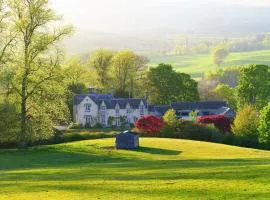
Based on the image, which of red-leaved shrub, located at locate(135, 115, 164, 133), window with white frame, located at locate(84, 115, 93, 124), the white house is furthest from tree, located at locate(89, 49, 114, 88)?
red-leaved shrub, located at locate(135, 115, 164, 133)

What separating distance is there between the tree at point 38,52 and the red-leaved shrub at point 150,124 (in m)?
25.5

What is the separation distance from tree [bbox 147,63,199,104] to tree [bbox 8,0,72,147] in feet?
216

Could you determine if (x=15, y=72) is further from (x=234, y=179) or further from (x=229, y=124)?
(x=229, y=124)

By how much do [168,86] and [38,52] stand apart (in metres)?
68.1

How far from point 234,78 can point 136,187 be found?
520 feet

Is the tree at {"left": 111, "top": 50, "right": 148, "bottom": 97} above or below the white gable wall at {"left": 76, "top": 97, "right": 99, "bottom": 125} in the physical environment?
above

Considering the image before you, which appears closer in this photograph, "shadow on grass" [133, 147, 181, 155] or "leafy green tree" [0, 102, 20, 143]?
"shadow on grass" [133, 147, 181, 155]

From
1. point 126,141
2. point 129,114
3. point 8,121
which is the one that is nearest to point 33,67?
point 8,121

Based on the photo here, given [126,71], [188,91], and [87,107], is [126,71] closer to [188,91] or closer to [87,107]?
[188,91]

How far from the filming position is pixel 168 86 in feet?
380

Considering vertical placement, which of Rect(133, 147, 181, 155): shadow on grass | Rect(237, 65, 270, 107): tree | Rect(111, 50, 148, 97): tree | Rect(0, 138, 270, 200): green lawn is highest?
Rect(111, 50, 148, 97): tree

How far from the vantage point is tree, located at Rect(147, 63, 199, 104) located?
115 m

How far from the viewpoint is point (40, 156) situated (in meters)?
47.0

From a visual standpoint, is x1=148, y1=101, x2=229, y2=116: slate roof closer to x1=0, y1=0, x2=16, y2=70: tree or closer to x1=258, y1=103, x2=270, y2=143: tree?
x1=258, y1=103, x2=270, y2=143: tree
